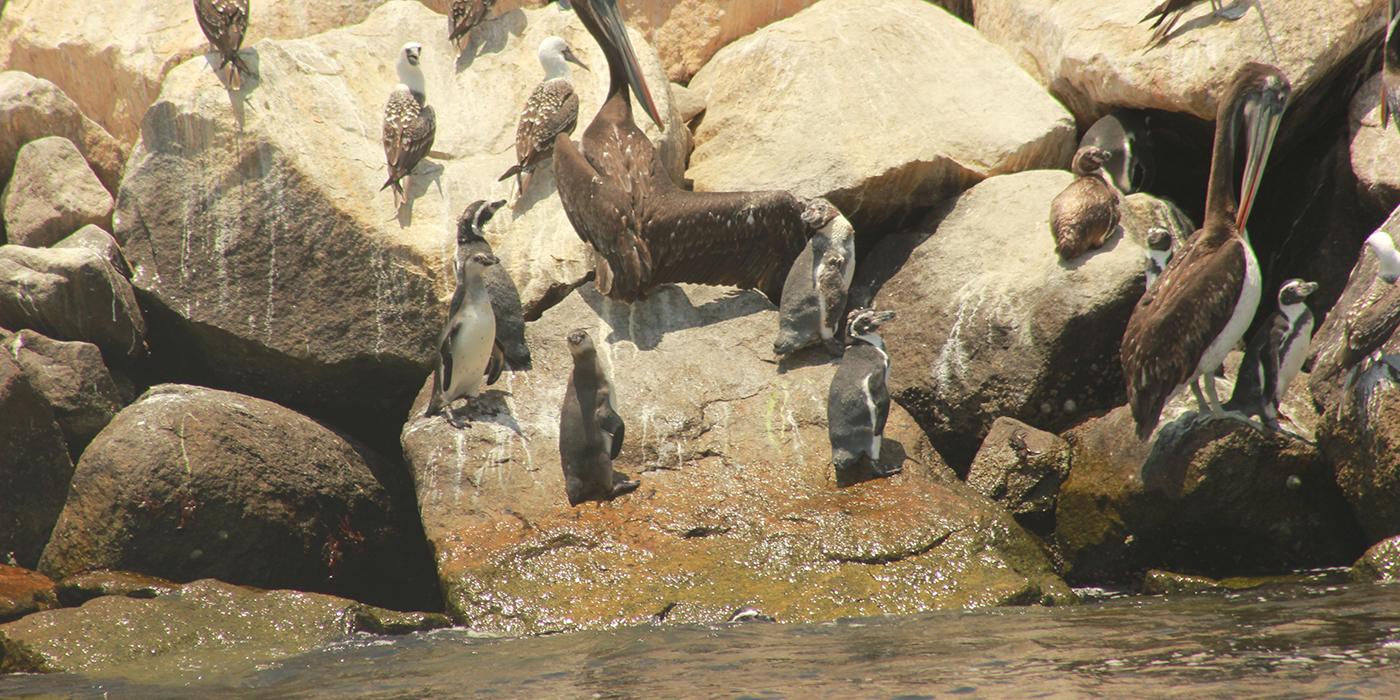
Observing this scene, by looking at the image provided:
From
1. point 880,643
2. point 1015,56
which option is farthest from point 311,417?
point 1015,56

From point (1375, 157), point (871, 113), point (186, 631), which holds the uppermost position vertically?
point (871, 113)

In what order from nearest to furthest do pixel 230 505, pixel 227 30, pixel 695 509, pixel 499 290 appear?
pixel 695 509 < pixel 230 505 < pixel 499 290 < pixel 227 30

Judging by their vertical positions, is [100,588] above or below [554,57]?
below

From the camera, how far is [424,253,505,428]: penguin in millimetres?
10102

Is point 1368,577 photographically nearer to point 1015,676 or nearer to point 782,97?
point 1015,676

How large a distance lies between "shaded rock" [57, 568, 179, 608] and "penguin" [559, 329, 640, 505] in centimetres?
248

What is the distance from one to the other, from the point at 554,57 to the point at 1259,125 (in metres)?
5.80

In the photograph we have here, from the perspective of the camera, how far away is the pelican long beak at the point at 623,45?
1192 cm

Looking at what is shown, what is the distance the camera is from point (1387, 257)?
9680mm

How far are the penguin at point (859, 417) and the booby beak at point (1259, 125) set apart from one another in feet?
8.21

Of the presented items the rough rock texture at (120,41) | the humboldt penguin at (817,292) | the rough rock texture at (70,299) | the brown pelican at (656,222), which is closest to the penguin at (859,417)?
the humboldt penguin at (817,292)

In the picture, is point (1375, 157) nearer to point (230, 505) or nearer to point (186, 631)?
point (230, 505)

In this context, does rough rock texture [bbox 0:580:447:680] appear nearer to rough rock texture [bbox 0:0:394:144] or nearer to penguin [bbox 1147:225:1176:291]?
penguin [bbox 1147:225:1176:291]

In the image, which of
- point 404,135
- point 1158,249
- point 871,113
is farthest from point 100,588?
point 1158,249
